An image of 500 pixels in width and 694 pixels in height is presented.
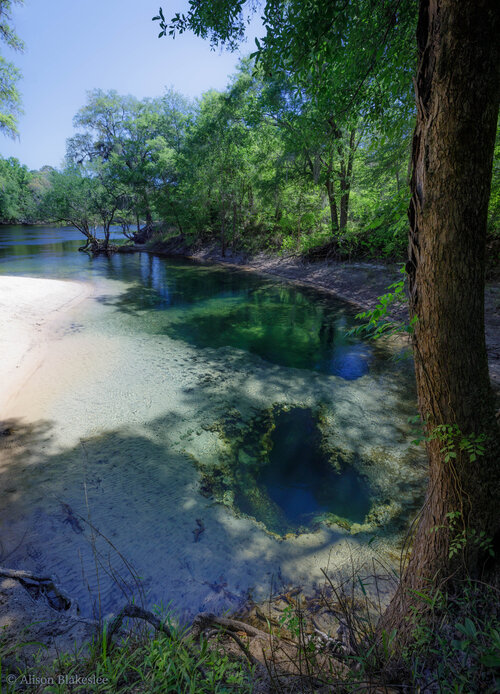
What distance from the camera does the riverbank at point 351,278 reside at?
29.9 ft

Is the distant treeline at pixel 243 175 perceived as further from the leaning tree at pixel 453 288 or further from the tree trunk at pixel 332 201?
the leaning tree at pixel 453 288

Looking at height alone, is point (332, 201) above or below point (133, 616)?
above

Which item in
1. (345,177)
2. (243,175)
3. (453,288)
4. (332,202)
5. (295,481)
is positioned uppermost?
(243,175)

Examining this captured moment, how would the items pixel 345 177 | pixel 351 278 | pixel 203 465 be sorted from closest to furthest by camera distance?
pixel 203 465, pixel 351 278, pixel 345 177

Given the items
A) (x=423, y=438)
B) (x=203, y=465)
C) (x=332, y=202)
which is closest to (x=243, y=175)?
(x=332, y=202)

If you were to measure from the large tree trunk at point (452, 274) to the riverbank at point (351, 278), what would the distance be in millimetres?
5350

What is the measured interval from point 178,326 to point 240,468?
8241mm

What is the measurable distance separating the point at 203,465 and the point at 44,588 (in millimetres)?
2504

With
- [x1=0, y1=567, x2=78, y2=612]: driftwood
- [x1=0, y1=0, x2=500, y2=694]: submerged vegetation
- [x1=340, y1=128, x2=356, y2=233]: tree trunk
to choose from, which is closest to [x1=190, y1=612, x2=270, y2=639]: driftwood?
[x1=0, y1=0, x2=500, y2=694]: submerged vegetation

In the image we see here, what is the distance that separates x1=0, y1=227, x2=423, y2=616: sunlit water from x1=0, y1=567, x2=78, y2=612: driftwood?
0.17 meters

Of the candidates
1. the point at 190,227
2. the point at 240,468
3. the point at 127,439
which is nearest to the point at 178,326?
the point at 127,439

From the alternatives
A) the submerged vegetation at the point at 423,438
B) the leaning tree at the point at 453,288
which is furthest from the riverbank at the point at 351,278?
the leaning tree at the point at 453,288

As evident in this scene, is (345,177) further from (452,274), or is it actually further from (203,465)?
(452,274)

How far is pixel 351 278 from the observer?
55.9 feet
